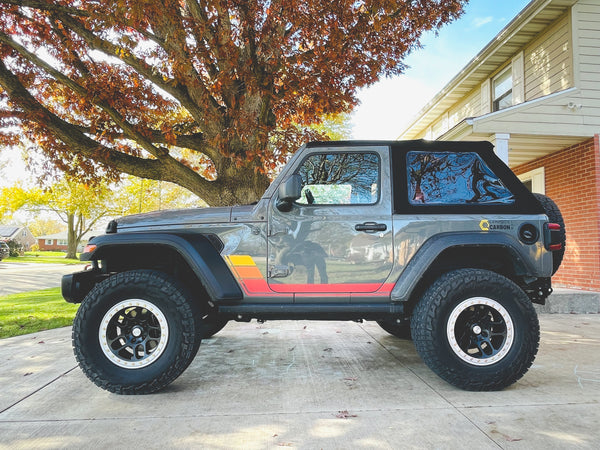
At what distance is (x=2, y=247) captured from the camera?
102ft

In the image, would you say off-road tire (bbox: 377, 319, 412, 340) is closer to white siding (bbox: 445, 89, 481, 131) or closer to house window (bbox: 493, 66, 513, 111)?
house window (bbox: 493, 66, 513, 111)

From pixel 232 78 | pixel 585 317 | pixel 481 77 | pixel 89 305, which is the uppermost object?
pixel 481 77

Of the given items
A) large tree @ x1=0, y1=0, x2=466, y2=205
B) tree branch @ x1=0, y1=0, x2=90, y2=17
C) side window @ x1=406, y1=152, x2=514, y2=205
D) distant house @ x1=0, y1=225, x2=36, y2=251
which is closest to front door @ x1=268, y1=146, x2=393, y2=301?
side window @ x1=406, y1=152, x2=514, y2=205

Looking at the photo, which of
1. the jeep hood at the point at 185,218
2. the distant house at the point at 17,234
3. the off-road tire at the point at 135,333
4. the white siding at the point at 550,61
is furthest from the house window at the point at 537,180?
the distant house at the point at 17,234

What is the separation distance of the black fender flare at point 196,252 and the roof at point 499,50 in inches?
335

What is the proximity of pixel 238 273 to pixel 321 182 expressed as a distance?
105cm

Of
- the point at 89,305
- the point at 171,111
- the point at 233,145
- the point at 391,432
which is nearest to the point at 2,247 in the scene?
the point at 171,111

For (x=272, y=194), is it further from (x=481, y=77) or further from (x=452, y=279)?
(x=481, y=77)

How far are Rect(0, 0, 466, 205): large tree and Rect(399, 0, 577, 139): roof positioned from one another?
276cm

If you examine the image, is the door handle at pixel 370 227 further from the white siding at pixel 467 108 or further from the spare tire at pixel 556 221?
the white siding at pixel 467 108

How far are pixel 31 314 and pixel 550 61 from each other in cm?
1135

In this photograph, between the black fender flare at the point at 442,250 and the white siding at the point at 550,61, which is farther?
the white siding at the point at 550,61

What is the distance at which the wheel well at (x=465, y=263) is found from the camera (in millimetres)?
3366

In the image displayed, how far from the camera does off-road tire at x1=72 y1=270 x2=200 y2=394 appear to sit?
307 centimetres
